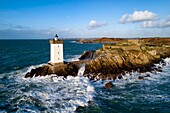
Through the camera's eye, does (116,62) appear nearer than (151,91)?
No

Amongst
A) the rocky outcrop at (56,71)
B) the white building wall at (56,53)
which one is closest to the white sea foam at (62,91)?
the rocky outcrop at (56,71)

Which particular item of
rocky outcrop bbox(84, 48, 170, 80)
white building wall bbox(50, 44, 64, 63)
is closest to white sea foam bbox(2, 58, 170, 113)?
rocky outcrop bbox(84, 48, 170, 80)

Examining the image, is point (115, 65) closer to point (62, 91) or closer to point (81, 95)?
point (62, 91)

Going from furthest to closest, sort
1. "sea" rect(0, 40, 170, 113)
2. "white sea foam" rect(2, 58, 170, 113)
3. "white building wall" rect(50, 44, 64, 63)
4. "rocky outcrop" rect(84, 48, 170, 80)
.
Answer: "white building wall" rect(50, 44, 64, 63) < "rocky outcrop" rect(84, 48, 170, 80) < "white sea foam" rect(2, 58, 170, 113) < "sea" rect(0, 40, 170, 113)

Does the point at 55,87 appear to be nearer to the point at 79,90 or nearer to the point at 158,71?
the point at 79,90

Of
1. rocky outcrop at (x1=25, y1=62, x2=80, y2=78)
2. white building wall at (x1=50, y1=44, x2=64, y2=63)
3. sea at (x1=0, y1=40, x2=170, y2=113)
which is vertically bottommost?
sea at (x1=0, y1=40, x2=170, y2=113)

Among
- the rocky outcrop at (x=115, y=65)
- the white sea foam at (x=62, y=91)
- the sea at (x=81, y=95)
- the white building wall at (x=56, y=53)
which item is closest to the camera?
the sea at (x=81, y=95)

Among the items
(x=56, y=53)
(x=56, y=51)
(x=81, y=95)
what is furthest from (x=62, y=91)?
(x=56, y=51)

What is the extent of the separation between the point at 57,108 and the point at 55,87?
6413 mm

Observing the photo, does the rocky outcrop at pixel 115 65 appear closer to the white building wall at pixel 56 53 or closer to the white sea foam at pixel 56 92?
the white sea foam at pixel 56 92

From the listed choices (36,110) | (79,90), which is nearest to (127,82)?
(79,90)

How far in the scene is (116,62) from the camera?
103 feet

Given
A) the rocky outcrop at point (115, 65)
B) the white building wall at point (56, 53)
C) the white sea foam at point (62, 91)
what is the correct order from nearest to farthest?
1. the white sea foam at point (62, 91)
2. the rocky outcrop at point (115, 65)
3. the white building wall at point (56, 53)

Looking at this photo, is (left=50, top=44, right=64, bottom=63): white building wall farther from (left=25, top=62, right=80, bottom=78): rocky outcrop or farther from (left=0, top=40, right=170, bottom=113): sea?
(left=0, top=40, right=170, bottom=113): sea
